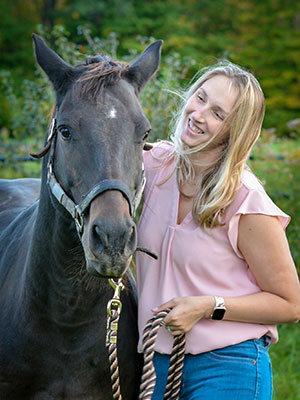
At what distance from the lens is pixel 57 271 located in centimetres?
224

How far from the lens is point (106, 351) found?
233 centimetres

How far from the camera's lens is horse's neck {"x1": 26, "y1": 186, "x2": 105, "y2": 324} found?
7.18 feet

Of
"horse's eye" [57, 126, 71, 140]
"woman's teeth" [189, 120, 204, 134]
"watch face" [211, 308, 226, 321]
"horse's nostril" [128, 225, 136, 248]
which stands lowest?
"watch face" [211, 308, 226, 321]

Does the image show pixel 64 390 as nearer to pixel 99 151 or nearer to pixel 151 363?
pixel 151 363

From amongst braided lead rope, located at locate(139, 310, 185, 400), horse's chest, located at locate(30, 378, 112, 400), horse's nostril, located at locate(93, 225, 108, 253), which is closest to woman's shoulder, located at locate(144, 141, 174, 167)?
braided lead rope, located at locate(139, 310, 185, 400)

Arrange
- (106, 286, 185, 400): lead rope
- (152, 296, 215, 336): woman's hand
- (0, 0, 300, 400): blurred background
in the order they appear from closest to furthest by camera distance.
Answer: (106, 286, 185, 400): lead rope < (152, 296, 215, 336): woman's hand < (0, 0, 300, 400): blurred background

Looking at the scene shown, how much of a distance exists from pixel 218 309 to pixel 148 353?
341 mm

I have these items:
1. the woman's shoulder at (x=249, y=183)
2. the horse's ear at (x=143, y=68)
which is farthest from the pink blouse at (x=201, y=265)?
the horse's ear at (x=143, y=68)

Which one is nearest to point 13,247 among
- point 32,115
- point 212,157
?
point 212,157

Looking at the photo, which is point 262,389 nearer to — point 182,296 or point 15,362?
point 182,296

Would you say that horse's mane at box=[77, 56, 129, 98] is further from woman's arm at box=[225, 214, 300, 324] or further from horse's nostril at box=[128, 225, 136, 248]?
woman's arm at box=[225, 214, 300, 324]

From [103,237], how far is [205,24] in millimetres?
18948

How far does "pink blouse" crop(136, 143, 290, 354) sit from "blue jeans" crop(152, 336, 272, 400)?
4 cm

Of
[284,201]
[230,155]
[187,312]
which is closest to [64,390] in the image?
[187,312]
